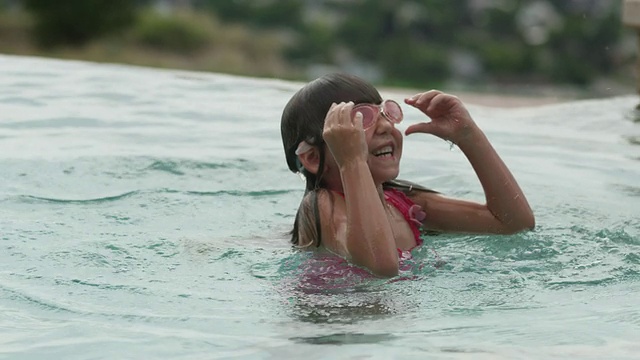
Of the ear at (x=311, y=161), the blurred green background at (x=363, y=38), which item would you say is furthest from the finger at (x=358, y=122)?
the blurred green background at (x=363, y=38)

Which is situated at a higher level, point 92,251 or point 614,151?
point 614,151

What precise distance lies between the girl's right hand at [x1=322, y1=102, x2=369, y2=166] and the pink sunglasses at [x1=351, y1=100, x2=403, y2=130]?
0.13 metres

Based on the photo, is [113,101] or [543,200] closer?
[543,200]

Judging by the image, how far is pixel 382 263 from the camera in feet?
13.0

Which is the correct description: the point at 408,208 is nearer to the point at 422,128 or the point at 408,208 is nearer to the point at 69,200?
the point at 422,128

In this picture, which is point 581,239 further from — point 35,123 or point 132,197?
point 35,123

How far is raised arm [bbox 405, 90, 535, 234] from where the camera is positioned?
4445 millimetres

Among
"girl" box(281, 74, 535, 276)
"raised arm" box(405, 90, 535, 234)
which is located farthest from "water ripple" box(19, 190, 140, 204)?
"raised arm" box(405, 90, 535, 234)

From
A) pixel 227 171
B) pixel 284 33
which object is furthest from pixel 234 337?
pixel 284 33

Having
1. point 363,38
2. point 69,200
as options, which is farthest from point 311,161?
point 363,38

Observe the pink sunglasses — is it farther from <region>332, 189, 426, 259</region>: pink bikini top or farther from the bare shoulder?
<region>332, 189, 426, 259</region>: pink bikini top

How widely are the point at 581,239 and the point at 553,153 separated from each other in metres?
1.86

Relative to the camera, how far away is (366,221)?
392 centimetres

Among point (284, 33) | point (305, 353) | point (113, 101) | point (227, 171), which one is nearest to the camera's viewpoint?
point (305, 353)
